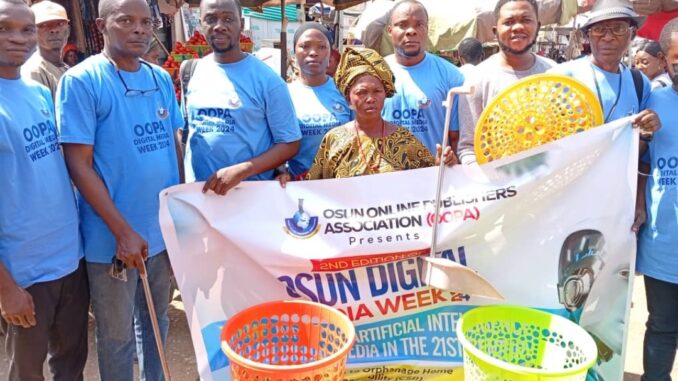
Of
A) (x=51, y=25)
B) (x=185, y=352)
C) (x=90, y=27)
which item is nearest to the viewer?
(x=185, y=352)

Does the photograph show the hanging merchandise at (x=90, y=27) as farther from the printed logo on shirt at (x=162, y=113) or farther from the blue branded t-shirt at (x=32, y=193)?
the blue branded t-shirt at (x=32, y=193)

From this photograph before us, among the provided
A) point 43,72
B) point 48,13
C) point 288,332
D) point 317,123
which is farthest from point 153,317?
point 48,13

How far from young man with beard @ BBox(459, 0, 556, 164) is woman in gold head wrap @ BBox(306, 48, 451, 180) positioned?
445 mm

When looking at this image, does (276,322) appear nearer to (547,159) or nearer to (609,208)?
(547,159)

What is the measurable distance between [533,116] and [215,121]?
1.62 metres

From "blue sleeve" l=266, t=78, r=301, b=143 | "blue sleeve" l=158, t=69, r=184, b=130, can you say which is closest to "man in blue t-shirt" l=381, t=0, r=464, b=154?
"blue sleeve" l=266, t=78, r=301, b=143

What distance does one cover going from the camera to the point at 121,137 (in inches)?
99.6

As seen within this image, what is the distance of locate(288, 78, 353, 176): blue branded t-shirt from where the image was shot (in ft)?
10.9

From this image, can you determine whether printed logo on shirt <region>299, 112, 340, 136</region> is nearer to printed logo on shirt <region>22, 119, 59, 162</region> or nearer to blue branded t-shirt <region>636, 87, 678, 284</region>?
printed logo on shirt <region>22, 119, 59, 162</region>

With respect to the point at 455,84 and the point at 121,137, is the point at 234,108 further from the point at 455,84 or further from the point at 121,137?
the point at 455,84

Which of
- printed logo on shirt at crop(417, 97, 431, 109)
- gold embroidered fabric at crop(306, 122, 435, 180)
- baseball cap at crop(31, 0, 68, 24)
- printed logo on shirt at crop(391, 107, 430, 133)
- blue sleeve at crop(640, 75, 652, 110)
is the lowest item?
gold embroidered fabric at crop(306, 122, 435, 180)

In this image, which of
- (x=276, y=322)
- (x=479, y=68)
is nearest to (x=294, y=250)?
(x=276, y=322)

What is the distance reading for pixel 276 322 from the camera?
2348 millimetres

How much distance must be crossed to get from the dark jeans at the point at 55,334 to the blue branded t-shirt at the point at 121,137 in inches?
7.6
